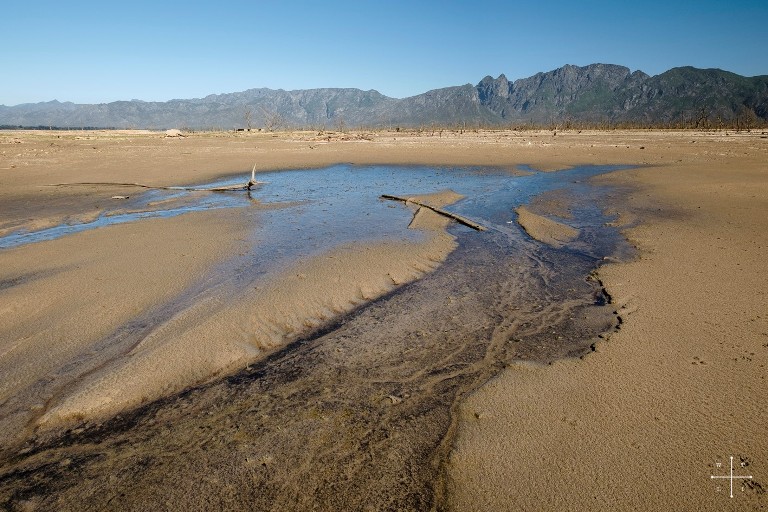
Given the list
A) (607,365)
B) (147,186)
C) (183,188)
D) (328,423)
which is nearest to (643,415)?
(607,365)

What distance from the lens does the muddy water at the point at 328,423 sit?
325 cm

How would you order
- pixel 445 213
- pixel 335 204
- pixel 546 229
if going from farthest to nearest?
pixel 335 204 → pixel 445 213 → pixel 546 229

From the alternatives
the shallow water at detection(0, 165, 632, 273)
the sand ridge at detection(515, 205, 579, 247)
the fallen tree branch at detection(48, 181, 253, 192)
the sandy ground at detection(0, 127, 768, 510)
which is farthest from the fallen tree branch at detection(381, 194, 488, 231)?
the fallen tree branch at detection(48, 181, 253, 192)

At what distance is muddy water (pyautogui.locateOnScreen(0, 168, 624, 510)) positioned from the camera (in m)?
3.25

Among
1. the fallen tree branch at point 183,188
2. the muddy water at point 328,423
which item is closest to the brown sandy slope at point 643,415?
the muddy water at point 328,423

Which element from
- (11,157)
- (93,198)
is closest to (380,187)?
(93,198)

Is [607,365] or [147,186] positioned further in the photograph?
[147,186]

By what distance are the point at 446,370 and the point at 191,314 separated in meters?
3.80

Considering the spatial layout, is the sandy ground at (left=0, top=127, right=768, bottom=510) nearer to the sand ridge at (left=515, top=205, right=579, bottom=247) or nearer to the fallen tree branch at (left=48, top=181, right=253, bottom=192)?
the sand ridge at (left=515, top=205, right=579, bottom=247)

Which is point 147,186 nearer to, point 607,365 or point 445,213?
point 445,213

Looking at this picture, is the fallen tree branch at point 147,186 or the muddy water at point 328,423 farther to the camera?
the fallen tree branch at point 147,186

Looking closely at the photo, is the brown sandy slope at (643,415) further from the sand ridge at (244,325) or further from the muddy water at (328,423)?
the sand ridge at (244,325)

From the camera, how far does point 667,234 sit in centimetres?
1030

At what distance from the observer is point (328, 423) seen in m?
4.04
